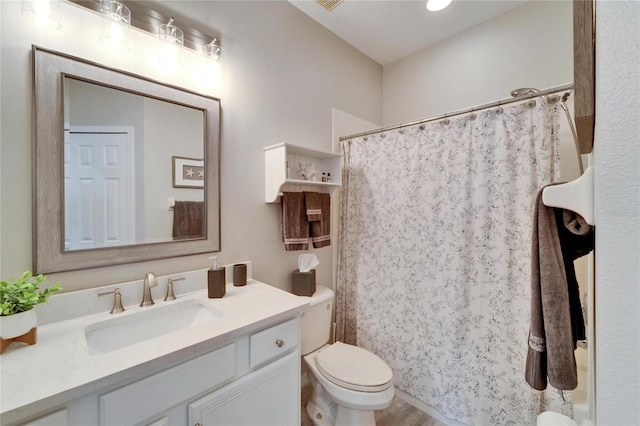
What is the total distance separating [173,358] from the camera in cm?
76

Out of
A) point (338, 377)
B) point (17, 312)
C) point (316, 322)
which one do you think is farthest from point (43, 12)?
point (338, 377)

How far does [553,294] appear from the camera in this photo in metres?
0.63

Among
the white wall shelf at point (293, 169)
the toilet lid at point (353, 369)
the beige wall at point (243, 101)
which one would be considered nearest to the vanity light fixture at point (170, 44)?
the beige wall at point (243, 101)

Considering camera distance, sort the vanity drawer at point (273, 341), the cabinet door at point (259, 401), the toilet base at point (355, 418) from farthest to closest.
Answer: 1. the toilet base at point (355, 418)
2. the vanity drawer at point (273, 341)
3. the cabinet door at point (259, 401)

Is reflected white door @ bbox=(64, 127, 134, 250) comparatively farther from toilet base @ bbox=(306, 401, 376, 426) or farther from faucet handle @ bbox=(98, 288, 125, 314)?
toilet base @ bbox=(306, 401, 376, 426)

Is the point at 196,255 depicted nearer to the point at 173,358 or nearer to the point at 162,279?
the point at 162,279

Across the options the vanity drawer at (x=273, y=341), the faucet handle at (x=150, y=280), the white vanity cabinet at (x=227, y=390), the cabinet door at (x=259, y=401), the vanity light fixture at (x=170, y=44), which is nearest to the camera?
the white vanity cabinet at (x=227, y=390)

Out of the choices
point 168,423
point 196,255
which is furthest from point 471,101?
point 168,423

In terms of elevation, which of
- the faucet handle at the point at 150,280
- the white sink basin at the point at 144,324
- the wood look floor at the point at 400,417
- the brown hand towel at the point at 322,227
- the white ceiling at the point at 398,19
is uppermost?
the white ceiling at the point at 398,19

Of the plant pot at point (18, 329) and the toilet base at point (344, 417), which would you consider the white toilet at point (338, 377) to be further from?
the plant pot at point (18, 329)

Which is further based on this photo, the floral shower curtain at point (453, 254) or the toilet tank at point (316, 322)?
the toilet tank at point (316, 322)

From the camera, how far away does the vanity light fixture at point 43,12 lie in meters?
0.89

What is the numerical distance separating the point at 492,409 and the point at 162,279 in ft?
6.03

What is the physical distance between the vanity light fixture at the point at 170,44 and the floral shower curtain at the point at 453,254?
4.13ft
